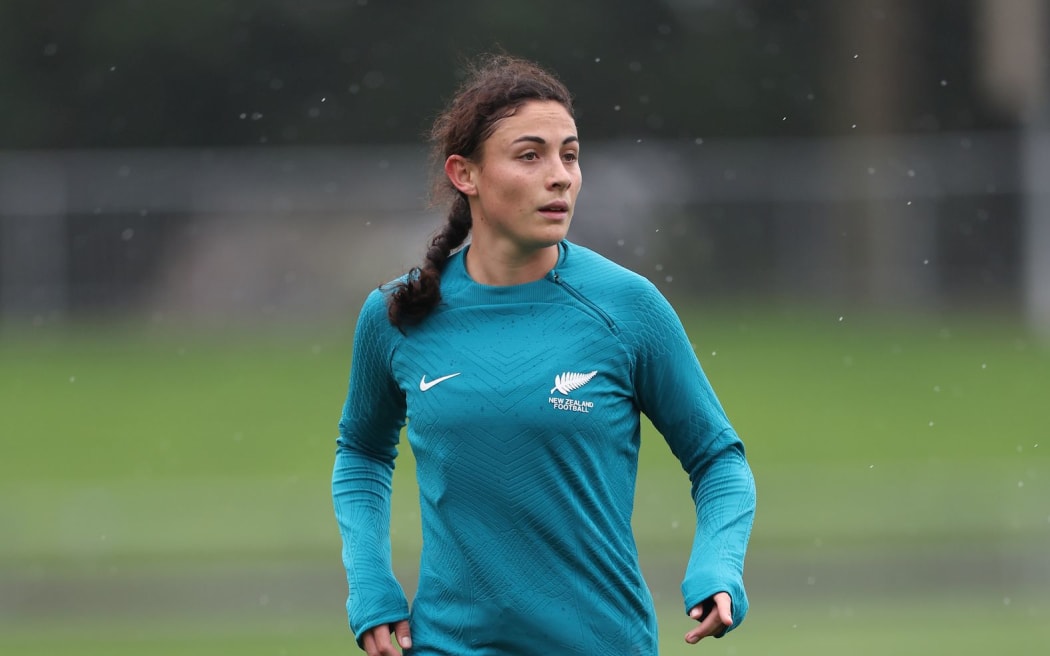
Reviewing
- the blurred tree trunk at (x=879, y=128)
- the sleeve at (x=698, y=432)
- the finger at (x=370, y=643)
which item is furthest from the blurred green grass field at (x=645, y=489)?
the sleeve at (x=698, y=432)

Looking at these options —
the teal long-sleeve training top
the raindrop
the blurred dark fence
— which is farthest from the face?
the raindrop

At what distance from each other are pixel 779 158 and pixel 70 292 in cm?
838

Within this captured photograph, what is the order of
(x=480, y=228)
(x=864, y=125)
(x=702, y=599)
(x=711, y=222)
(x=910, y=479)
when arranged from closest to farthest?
(x=702, y=599) → (x=480, y=228) → (x=910, y=479) → (x=711, y=222) → (x=864, y=125)

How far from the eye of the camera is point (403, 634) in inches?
167

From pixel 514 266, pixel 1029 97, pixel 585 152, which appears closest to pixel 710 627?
pixel 514 266

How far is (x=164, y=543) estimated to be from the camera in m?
15.5

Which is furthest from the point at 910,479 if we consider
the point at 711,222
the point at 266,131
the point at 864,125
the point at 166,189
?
the point at 266,131

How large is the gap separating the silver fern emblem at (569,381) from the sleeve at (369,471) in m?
0.42

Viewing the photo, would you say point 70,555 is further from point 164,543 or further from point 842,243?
point 842,243

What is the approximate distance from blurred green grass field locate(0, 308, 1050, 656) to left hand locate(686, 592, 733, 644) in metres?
7.41

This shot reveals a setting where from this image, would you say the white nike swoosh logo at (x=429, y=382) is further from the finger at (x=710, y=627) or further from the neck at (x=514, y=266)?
the finger at (x=710, y=627)

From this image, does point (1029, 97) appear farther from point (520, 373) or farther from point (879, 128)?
point (520, 373)

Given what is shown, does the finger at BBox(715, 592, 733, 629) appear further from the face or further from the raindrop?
the raindrop

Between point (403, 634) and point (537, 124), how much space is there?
45.0 inches
